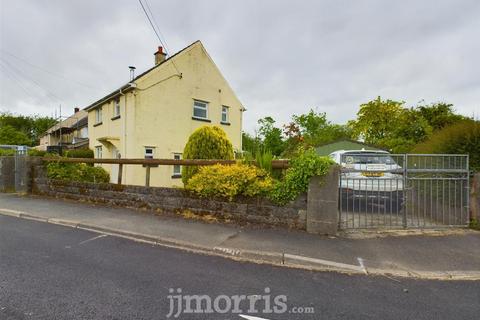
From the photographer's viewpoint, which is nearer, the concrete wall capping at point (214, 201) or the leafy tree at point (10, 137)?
the concrete wall capping at point (214, 201)

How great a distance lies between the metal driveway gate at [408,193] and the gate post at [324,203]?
406 millimetres

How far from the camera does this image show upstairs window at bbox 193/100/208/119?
17.3 metres

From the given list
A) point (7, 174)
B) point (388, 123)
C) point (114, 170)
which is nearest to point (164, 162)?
point (7, 174)

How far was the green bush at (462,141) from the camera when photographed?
614 cm

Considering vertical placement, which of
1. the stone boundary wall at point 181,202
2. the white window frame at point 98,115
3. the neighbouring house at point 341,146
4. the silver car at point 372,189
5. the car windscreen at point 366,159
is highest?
the white window frame at point 98,115

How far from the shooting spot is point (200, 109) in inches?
695

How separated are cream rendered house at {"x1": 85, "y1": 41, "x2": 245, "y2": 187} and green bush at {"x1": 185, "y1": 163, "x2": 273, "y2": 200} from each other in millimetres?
9118

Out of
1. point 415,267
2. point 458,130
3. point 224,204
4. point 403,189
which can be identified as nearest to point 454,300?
point 415,267

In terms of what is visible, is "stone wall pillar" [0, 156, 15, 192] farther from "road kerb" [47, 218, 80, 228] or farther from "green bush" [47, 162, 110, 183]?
"road kerb" [47, 218, 80, 228]

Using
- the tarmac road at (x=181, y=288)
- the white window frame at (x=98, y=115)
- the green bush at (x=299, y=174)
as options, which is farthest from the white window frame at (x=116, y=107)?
the green bush at (x=299, y=174)

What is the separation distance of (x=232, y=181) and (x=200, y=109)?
1254 cm

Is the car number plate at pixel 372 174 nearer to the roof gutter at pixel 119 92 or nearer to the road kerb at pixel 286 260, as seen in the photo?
the road kerb at pixel 286 260

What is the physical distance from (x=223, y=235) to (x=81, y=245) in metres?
2.59

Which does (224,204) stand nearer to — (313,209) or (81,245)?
(313,209)
